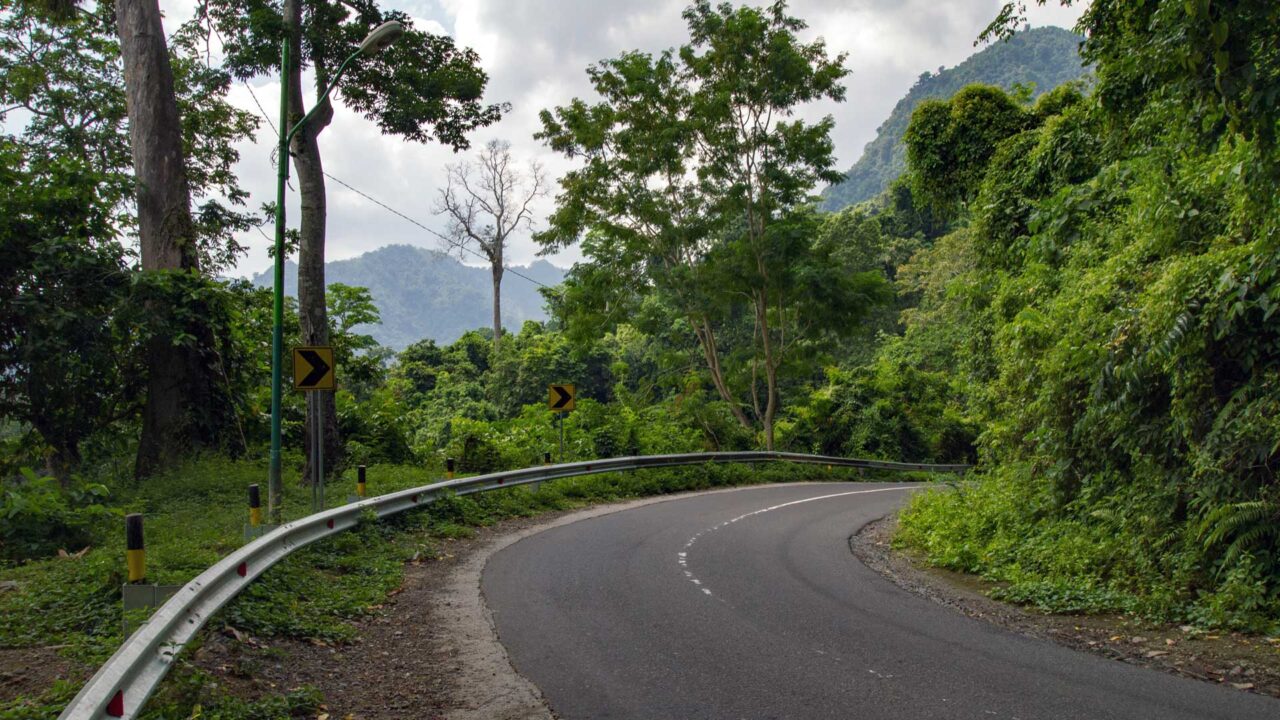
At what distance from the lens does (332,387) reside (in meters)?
12.9

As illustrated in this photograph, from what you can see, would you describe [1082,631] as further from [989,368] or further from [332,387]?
[989,368]

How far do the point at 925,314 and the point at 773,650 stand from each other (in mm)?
37160

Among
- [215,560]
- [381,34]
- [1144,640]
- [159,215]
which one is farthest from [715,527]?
[159,215]

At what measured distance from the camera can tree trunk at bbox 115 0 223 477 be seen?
54.1ft

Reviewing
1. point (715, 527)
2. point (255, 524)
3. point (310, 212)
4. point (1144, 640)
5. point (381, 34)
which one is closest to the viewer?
point (1144, 640)

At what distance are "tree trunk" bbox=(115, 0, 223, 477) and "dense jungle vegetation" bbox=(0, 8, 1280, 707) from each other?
1.80 ft

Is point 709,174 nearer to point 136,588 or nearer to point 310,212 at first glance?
point 310,212

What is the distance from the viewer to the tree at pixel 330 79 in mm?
16688

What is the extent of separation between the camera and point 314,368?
12.8 meters

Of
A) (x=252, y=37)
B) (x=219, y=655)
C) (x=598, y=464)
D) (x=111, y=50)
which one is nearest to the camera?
(x=219, y=655)

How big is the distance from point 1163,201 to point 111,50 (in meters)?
25.4

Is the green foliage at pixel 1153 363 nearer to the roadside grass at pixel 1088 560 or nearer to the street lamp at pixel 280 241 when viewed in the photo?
the roadside grass at pixel 1088 560

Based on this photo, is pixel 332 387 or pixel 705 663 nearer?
pixel 705 663

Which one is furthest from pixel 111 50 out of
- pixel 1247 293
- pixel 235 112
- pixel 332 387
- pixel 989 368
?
pixel 1247 293
